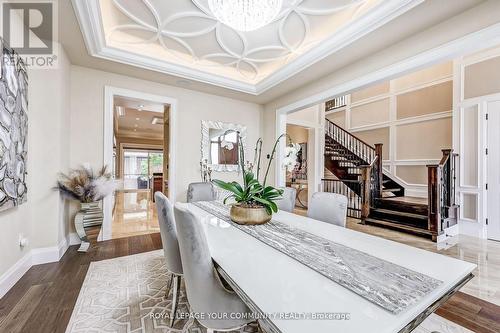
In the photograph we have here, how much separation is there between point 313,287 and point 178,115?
3.71 metres

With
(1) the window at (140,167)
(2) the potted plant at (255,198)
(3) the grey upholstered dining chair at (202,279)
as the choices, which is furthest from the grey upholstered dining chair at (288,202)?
(1) the window at (140,167)

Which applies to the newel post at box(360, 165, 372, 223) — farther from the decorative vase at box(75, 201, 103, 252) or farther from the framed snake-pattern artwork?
the framed snake-pattern artwork

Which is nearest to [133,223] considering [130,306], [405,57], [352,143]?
[130,306]

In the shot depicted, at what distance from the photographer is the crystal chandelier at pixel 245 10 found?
182 centimetres

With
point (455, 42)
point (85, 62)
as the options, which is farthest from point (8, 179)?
point (455, 42)

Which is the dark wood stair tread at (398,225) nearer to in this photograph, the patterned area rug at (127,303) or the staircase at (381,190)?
the staircase at (381,190)

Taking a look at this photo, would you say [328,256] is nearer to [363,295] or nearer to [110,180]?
[363,295]

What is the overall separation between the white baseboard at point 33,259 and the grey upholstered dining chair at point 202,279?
2052mm

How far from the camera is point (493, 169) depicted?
3627 mm

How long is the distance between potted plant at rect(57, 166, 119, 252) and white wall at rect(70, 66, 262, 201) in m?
0.44

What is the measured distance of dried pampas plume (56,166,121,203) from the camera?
2736mm

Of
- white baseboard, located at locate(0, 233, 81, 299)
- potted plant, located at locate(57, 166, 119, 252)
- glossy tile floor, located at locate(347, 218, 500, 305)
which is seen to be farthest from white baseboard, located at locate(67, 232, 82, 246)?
glossy tile floor, located at locate(347, 218, 500, 305)

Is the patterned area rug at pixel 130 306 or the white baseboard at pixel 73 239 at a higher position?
the white baseboard at pixel 73 239

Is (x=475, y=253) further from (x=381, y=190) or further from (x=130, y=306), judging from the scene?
(x=130, y=306)
